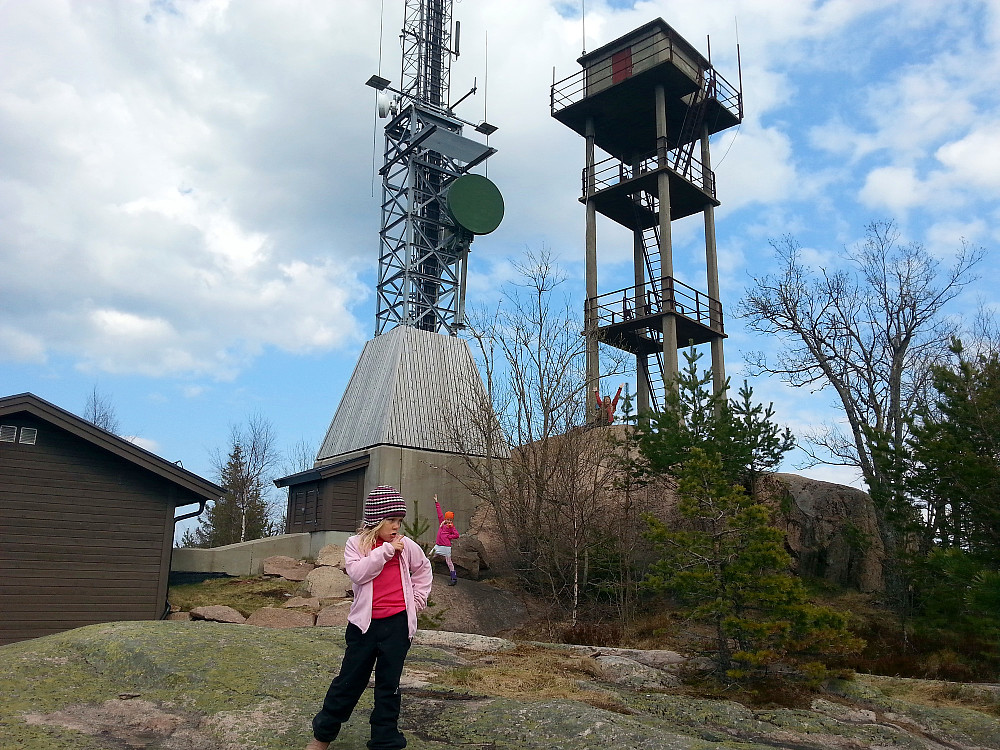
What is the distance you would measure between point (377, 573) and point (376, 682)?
2.42 feet

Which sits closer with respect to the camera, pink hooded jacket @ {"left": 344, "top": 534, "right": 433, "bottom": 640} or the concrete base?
pink hooded jacket @ {"left": 344, "top": 534, "right": 433, "bottom": 640}

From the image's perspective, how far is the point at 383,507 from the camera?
19.0ft

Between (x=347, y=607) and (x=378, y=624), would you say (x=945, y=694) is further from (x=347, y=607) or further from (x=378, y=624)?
(x=347, y=607)

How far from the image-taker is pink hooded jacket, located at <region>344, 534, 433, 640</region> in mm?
5555

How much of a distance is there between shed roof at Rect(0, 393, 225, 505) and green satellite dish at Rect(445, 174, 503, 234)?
16.2 m

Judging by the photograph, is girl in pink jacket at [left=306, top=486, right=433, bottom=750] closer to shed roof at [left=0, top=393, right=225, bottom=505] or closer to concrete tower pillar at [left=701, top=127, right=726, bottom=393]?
shed roof at [left=0, top=393, right=225, bottom=505]

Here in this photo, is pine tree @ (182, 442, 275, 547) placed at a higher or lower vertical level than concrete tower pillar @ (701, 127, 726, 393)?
lower

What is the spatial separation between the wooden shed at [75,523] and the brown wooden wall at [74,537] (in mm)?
20

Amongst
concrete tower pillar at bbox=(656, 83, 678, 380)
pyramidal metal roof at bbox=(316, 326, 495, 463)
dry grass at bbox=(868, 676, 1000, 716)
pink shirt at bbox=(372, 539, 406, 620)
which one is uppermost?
concrete tower pillar at bbox=(656, 83, 678, 380)

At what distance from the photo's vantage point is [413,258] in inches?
1200

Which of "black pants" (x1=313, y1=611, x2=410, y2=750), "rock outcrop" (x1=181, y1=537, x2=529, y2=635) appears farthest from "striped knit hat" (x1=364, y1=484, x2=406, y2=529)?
Answer: "rock outcrop" (x1=181, y1=537, x2=529, y2=635)

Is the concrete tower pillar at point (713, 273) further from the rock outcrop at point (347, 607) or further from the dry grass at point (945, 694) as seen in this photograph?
the dry grass at point (945, 694)

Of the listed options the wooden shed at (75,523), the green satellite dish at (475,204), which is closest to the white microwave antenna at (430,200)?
the green satellite dish at (475,204)

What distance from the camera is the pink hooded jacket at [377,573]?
555cm
